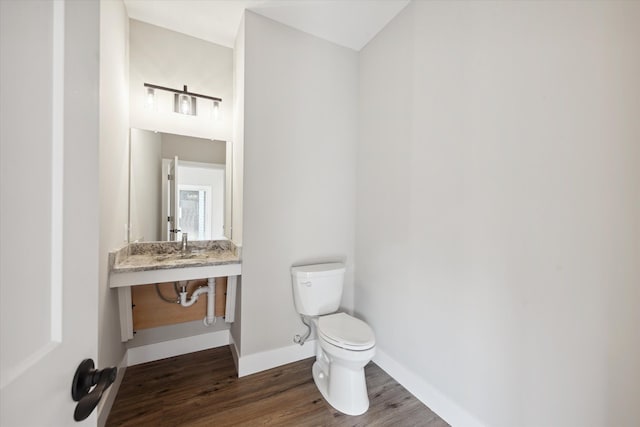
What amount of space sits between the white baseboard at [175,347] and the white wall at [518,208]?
58.4 inches

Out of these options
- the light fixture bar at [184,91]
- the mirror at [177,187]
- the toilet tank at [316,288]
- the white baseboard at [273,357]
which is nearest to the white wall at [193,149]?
the mirror at [177,187]

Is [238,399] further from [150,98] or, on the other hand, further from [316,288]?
[150,98]

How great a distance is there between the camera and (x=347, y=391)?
154 centimetres

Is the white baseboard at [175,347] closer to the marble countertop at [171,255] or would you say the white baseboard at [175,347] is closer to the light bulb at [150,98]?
the marble countertop at [171,255]

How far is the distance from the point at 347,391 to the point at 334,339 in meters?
0.33

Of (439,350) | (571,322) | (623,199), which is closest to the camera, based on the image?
(623,199)

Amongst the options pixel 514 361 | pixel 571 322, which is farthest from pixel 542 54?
pixel 514 361

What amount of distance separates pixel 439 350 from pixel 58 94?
191 centimetres

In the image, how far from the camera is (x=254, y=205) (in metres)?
1.86

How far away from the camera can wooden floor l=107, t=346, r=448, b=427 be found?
4.79 ft

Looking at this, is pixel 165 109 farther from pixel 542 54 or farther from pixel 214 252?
pixel 542 54

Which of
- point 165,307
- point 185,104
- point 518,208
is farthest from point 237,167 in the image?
point 518,208

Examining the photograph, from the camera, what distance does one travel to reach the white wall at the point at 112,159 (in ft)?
4.34

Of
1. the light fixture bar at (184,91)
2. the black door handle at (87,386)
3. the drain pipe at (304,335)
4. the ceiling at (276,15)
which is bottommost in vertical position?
the drain pipe at (304,335)
